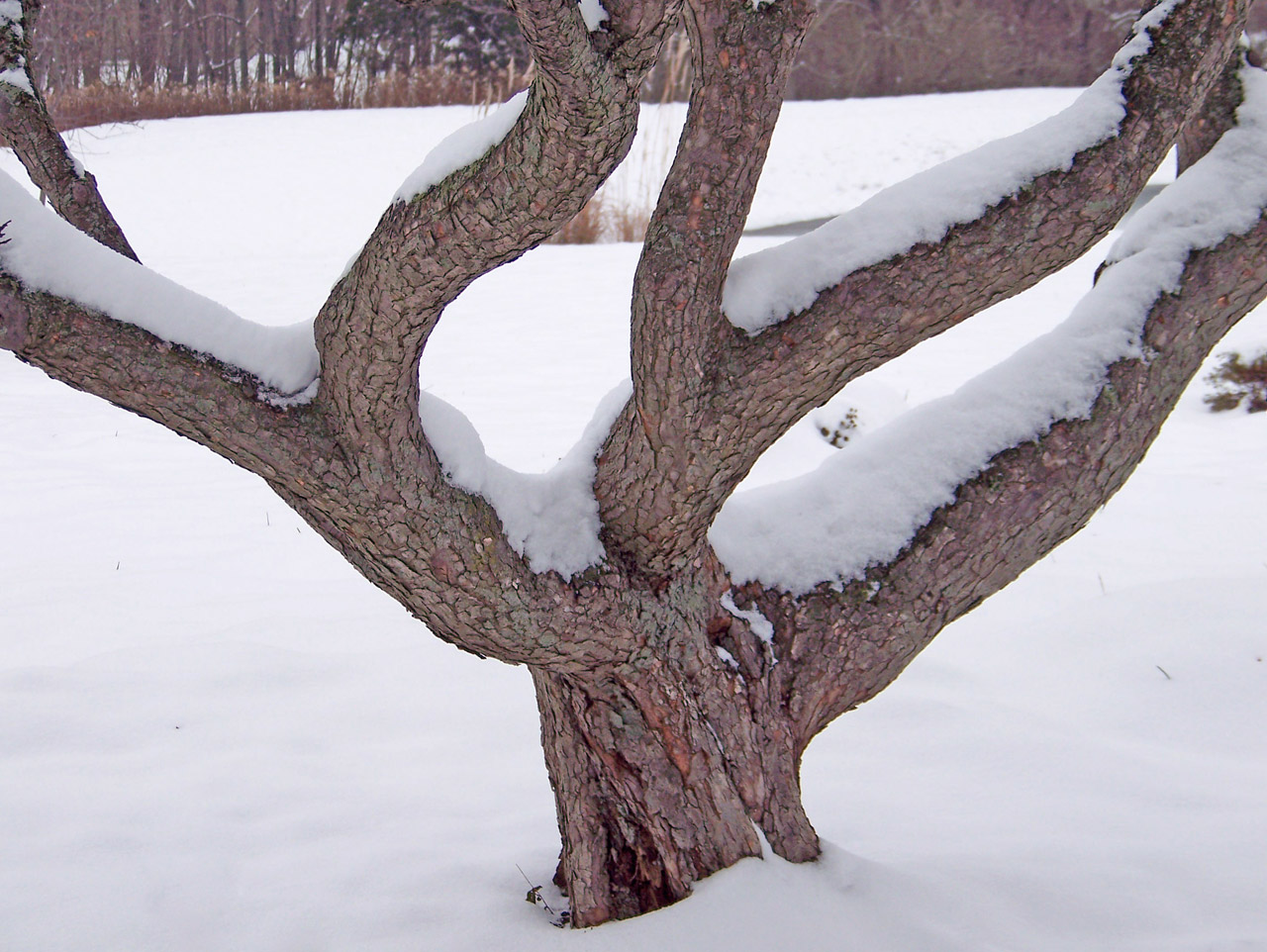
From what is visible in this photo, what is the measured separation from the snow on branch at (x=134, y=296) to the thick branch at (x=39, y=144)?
0.22 metres

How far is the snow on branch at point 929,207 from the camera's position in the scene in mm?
1522

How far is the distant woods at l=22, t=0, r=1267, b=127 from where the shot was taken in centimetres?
1489

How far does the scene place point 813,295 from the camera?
1.53 meters

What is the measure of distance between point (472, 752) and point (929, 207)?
1725 millimetres

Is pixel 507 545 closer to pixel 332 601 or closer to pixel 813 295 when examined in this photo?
pixel 813 295

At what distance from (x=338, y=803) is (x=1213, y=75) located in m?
2.18

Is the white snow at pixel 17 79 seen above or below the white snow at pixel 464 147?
above

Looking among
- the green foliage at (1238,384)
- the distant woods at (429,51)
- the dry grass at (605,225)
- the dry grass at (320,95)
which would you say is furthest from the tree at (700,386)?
the dry grass at (320,95)

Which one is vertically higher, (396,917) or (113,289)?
(113,289)

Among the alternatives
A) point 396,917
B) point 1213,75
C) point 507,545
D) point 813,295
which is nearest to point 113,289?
point 507,545

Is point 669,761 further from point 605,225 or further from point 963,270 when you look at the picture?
point 605,225

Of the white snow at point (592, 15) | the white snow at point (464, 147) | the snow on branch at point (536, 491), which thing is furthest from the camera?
the snow on branch at point (536, 491)

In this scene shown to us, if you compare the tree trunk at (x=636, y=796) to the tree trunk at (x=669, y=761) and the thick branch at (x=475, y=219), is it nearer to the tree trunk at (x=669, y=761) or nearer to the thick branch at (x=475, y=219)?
the tree trunk at (x=669, y=761)

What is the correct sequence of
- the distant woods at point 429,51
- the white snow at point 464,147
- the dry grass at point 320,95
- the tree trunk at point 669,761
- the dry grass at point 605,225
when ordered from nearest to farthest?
the white snow at point 464,147, the tree trunk at point 669,761, the dry grass at point 605,225, the distant woods at point 429,51, the dry grass at point 320,95
